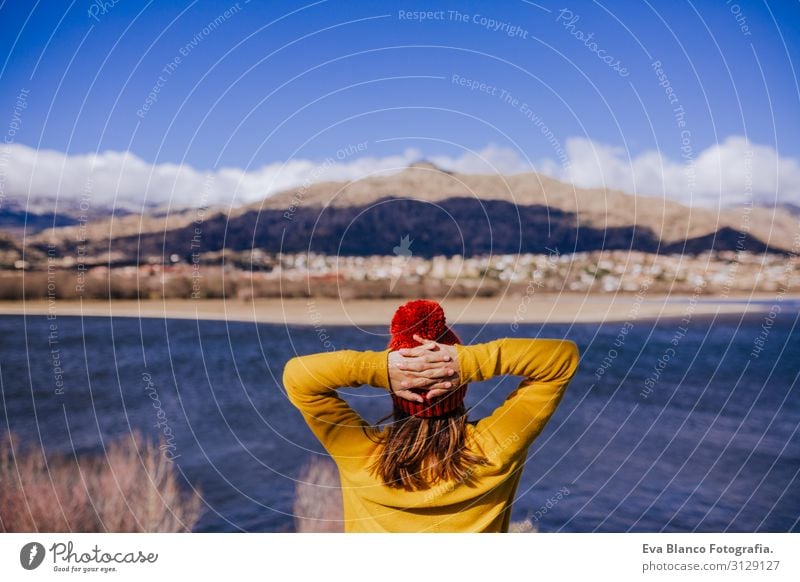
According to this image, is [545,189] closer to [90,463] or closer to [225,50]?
[225,50]

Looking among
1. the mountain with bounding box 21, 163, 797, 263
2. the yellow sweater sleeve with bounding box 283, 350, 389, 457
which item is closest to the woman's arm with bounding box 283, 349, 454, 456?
the yellow sweater sleeve with bounding box 283, 350, 389, 457

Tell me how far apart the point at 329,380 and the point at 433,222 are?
2.04m

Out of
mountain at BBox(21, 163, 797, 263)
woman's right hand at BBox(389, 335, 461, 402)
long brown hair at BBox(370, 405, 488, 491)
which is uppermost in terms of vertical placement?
mountain at BBox(21, 163, 797, 263)

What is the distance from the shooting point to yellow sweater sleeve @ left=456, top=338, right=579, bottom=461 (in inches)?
61.5

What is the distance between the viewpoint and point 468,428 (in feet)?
5.66

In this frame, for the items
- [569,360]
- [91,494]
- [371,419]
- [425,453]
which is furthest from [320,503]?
[569,360]

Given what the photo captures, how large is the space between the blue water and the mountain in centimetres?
43

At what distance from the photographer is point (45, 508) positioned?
2758 millimetres

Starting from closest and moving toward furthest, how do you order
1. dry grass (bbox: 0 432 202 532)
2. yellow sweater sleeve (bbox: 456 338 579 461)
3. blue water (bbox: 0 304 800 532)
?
yellow sweater sleeve (bbox: 456 338 579 461), dry grass (bbox: 0 432 202 532), blue water (bbox: 0 304 800 532)
